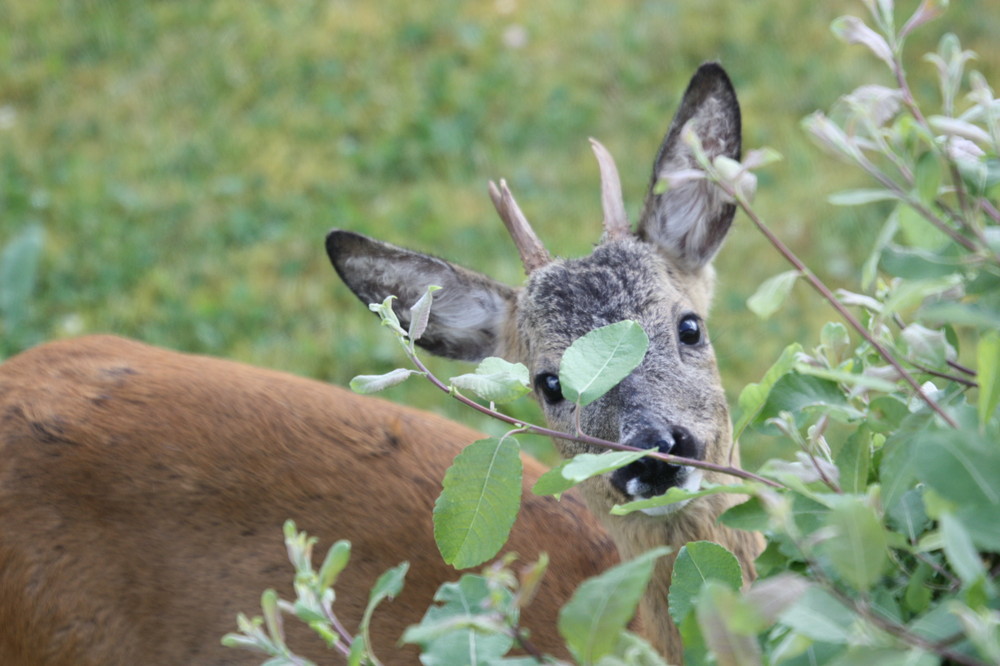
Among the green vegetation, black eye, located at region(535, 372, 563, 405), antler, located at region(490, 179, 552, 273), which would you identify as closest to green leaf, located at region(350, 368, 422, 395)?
the green vegetation

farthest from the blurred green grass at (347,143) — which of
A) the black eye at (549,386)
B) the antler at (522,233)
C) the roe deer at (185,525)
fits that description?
the black eye at (549,386)

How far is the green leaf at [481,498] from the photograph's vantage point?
54.4 inches

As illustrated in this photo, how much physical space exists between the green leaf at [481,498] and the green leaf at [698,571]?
21 cm

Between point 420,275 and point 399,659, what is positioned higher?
point 420,275

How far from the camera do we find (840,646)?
1.02 meters

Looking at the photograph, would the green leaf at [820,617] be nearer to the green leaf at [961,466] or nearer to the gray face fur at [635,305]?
the green leaf at [961,466]

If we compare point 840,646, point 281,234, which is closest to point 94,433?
point 840,646

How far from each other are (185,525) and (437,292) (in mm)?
870

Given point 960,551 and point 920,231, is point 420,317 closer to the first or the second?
point 920,231

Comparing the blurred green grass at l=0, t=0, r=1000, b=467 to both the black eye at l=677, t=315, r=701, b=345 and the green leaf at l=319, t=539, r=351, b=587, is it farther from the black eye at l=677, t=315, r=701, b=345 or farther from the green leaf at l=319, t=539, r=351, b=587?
the green leaf at l=319, t=539, r=351, b=587

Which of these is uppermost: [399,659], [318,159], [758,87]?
[758,87]

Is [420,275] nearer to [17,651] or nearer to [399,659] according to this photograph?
[399,659]

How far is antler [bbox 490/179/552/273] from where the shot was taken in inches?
107

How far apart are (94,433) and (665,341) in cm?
147
